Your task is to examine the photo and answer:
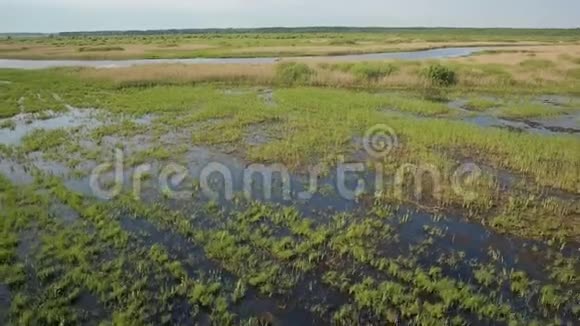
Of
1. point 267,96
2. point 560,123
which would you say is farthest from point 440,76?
point 267,96

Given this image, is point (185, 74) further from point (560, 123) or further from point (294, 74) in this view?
point (560, 123)

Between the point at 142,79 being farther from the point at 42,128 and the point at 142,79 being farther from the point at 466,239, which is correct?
Answer: the point at 466,239

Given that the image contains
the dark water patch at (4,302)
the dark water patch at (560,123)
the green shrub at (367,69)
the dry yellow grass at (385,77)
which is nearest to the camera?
the dark water patch at (4,302)

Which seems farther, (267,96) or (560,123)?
(267,96)

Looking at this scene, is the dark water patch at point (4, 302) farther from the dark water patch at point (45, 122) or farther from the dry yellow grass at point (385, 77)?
the dry yellow grass at point (385, 77)

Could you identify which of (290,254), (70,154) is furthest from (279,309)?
(70,154)

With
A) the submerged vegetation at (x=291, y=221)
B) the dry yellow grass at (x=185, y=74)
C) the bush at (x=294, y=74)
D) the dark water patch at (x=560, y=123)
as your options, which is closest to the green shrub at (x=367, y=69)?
the bush at (x=294, y=74)
